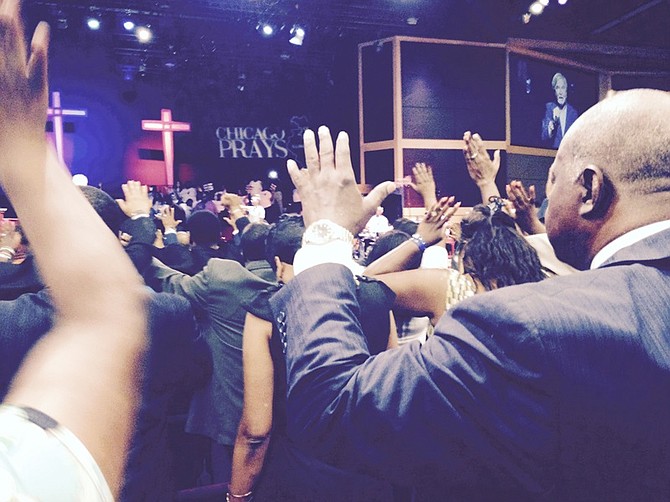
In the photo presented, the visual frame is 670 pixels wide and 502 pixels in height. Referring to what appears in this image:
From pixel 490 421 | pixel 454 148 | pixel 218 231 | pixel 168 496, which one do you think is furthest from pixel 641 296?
pixel 454 148

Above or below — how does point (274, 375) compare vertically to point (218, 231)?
below

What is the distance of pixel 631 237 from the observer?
2.68 feet

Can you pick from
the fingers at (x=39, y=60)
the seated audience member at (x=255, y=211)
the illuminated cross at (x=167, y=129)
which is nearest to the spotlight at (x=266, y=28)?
the seated audience member at (x=255, y=211)

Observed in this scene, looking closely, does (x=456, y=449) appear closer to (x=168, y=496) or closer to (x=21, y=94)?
(x=21, y=94)

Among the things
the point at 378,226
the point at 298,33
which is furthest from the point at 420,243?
the point at 378,226

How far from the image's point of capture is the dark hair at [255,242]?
113 inches

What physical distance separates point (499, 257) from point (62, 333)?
159 cm

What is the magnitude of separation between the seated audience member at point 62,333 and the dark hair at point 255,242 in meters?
2.31

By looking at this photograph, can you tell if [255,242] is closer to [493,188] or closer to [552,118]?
[493,188]

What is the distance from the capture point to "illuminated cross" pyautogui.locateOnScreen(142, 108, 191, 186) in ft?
36.7

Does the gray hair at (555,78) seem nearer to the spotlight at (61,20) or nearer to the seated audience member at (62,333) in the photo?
the spotlight at (61,20)

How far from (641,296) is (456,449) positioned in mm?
326

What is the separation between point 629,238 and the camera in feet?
2.68

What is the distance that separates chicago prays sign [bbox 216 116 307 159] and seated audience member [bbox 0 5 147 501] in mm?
12198
